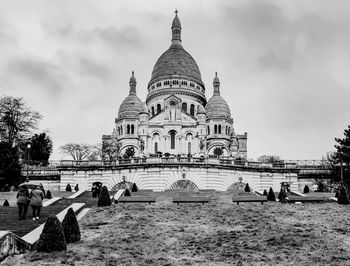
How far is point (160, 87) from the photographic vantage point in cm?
10419

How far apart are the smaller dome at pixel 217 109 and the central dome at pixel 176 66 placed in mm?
8231

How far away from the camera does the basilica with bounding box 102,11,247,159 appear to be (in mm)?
88688

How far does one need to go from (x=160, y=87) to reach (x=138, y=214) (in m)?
80.9

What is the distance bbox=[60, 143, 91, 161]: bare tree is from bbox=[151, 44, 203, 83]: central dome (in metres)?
21.0

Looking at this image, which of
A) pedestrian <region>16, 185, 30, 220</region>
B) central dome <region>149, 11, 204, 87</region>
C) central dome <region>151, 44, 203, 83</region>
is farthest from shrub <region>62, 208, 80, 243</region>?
central dome <region>151, 44, 203, 83</region>

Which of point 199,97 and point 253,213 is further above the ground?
point 199,97

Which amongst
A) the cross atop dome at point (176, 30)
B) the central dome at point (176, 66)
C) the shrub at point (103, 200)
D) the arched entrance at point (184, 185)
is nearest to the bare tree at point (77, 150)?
the central dome at point (176, 66)

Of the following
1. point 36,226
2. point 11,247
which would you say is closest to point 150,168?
point 36,226

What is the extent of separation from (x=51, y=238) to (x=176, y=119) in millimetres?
74794

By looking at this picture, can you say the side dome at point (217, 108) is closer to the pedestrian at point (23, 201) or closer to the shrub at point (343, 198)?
the shrub at point (343, 198)

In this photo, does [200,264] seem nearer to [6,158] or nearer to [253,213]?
[253,213]

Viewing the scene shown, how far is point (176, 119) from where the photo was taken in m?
90.2

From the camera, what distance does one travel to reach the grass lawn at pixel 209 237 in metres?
15.7

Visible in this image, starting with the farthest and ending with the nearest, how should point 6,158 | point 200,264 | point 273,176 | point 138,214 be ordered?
point 273,176 < point 6,158 < point 138,214 < point 200,264
